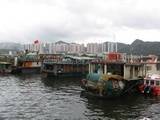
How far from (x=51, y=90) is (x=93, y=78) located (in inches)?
481

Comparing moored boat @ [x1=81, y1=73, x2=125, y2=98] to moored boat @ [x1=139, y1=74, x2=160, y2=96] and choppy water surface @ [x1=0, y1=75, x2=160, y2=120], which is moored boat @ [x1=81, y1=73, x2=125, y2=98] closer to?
choppy water surface @ [x1=0, y1=75, x2=160, y2=120]

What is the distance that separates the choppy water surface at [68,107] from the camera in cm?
3559

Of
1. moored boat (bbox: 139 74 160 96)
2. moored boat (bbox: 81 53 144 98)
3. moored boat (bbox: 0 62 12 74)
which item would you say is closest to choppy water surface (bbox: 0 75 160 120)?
moored boat (bbox: 81 53 144 98)

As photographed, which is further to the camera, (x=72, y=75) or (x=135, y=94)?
(x=72, y=75)

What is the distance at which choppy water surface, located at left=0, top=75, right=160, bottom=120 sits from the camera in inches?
1401

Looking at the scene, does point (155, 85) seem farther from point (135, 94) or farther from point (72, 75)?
point (72, 75)

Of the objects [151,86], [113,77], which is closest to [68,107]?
[113,77]

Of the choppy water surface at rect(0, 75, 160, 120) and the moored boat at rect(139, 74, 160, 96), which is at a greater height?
the moored boat at rect(139, 74, 160, 96)

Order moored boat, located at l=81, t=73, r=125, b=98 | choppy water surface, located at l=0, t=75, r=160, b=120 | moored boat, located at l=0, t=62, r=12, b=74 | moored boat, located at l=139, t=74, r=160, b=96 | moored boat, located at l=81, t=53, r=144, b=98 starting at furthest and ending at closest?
1. moored boat, located at l=0, t=62, r=12, b=74
2. moored boat, located at l=139, t=74, r=160, b=96
3. moored boat, located at l=81, t=53, r=144, b=98
4. moored boat, located at l=81, t=73, r=125, b=98
5. choppy water surface, located at l=0, t=75, r=160, b=120

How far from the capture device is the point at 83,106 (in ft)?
136

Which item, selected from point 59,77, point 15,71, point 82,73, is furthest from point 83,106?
point 15,71

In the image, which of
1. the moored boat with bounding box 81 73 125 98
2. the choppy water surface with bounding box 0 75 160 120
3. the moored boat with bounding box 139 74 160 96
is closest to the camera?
the choppy water surface with bounding box 0 75 160 120

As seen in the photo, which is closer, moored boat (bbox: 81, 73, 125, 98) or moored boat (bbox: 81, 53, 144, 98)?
moored boat (bbox: 81, 73, 125, 98)

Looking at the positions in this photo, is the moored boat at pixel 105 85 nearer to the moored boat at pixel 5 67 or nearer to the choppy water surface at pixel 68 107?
the choppy water surface at pixel 68 107
